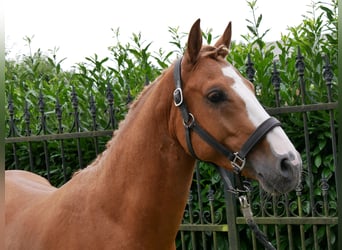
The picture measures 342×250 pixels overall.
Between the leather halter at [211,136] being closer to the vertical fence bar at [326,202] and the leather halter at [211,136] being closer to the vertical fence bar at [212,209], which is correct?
the vertical fence bar at [326,202]

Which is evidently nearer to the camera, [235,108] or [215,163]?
[235,108]

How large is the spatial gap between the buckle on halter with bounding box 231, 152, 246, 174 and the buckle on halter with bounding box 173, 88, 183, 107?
396 millimetres

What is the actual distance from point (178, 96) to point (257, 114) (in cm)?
44

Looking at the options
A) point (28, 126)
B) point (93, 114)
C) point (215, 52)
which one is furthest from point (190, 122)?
point (28, 126)

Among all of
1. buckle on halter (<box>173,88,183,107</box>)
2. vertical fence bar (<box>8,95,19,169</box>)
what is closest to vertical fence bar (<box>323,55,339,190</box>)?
buckle on halter (<box>173,88,183,107</box>)

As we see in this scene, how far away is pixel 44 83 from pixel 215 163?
12.5 ft

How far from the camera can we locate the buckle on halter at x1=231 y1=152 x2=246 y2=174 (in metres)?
2.30

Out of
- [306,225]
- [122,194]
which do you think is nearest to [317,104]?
[306,225]

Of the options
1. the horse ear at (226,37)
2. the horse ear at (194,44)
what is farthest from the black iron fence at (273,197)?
the horse ear at (194,44)

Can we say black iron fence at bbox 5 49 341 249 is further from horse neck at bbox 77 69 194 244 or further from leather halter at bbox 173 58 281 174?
leather halter at bbox 173 58 281 174

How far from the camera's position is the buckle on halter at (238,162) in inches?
90.6

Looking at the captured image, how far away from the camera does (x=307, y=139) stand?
3.68 m

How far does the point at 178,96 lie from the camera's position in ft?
8.07

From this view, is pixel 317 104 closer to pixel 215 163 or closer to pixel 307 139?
pixel 307 139
